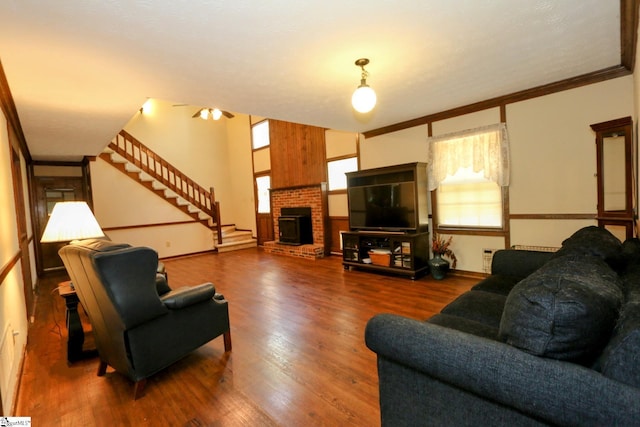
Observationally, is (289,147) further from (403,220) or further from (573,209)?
(573,209)

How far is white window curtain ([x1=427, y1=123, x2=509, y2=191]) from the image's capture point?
13.0 feet

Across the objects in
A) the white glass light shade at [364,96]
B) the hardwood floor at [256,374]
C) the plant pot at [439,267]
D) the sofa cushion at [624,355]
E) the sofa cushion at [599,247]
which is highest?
the white glass light shade at [364,96]

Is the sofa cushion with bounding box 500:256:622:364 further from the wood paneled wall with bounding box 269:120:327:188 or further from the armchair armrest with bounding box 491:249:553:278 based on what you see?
the wood paneled wall with bounding box 269:120:327:188

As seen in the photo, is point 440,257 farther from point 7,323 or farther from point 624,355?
point 7,323

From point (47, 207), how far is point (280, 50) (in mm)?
6686

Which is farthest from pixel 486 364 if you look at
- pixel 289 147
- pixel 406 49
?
pixel 289 147

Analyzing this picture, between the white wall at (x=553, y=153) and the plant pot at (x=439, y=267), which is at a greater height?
the white wall at (x=553, y=153)

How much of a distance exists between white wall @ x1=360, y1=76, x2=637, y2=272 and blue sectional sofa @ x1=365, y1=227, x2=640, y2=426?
2.60m

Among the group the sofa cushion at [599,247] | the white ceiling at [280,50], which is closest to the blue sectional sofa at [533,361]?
the sofa cushion at [599,247]

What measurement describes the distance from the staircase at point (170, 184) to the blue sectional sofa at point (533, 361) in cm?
722

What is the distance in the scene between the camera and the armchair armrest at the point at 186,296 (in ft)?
7.02

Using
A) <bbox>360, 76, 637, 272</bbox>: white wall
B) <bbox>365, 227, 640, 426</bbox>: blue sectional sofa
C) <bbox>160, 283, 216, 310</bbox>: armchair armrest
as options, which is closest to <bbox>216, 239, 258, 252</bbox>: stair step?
<bbox>160, 283, 216, 310</bbox>: armchair armrest

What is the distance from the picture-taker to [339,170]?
6383 mm

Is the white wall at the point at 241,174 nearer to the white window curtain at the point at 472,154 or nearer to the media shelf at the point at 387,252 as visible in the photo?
the media shelf at the point at 387,252
